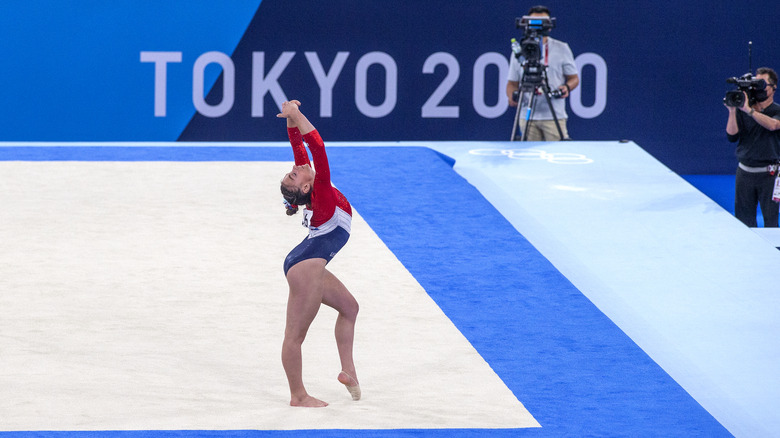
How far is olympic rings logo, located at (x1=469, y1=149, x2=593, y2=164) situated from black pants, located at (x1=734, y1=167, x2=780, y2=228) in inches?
44.9

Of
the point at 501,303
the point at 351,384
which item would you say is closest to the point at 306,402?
the point at 351,384

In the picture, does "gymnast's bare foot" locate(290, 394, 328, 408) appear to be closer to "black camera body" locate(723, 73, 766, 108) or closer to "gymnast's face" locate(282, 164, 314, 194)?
"gymnast's face" locate(282, 164, 314, 194)

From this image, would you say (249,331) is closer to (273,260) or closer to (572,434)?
(273,260)

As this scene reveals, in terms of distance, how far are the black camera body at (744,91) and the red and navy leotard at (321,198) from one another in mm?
4391

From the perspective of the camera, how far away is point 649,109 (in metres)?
11.3

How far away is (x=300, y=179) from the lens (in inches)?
169

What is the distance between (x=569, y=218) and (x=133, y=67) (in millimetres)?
5000

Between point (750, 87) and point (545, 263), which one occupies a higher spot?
point (750, 87)

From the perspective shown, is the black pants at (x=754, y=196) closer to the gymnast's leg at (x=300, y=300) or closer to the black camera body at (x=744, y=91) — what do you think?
the black camera body at (x=744, y=91)

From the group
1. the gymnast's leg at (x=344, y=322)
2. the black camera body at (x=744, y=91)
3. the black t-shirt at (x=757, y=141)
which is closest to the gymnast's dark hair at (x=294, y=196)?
the gymnast's leg at (x=344, y=322)

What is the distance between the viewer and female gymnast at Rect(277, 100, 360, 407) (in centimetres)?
429

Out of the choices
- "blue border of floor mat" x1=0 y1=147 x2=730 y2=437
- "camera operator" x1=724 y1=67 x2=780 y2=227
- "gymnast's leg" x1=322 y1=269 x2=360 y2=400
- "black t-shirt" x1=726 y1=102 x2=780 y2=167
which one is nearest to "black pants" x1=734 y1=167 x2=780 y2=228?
"camera operator" x1=724 y1=67 x2=780 y2=227

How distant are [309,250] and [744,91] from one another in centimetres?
480

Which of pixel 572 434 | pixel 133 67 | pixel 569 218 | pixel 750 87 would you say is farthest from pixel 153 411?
pixel 133 67
